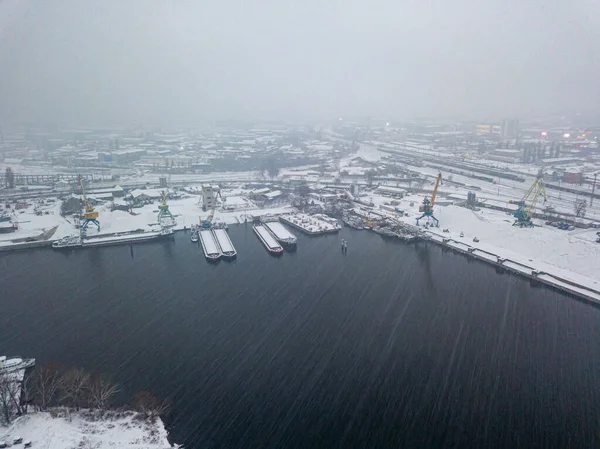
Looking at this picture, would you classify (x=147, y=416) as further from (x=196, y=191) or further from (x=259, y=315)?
(x=196, y=191)

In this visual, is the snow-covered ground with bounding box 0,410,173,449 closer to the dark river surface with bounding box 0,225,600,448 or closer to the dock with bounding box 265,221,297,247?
the dark river surface with bounding box 0,225,600,448

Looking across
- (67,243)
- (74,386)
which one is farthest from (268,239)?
(74,386)

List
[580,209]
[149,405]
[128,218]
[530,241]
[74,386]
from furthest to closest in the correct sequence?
[128,218]
[580,209]
[530,241]
[74,386]
[149,405]

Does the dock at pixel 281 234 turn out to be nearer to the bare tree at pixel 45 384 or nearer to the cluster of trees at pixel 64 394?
the cluster of trees at pixel 64 394

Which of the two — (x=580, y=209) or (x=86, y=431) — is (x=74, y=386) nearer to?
(x=86, y=431)

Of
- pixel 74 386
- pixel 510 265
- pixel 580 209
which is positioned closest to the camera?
pixel 74 386

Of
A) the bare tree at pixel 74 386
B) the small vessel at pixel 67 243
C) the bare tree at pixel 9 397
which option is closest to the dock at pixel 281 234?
the small vessel at pixel 67 243

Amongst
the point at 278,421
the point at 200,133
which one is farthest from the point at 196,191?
the point at 200,133
